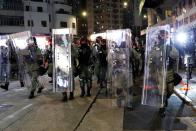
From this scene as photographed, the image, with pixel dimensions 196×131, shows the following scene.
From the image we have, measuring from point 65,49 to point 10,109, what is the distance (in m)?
2.60

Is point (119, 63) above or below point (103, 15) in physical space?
below

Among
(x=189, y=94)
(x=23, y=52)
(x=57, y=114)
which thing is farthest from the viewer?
(x=23, y=52)

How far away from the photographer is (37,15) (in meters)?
65.4

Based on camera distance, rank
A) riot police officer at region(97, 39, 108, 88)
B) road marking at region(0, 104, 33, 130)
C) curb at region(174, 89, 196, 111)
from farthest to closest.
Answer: riot police officer at region(97, 39, 108, 88) → curb at region(174, 89, 196, 111) → road marking at region(0, 104, 33, 130)

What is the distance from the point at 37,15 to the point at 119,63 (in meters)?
56.8

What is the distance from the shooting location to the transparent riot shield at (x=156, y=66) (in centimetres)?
888

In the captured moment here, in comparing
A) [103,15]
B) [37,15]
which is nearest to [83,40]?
[37,15]

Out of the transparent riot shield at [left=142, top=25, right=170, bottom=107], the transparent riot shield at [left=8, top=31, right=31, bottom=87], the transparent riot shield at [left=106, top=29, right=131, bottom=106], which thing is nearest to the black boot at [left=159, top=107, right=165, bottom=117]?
the transparent riot shield at [left=142, top=25, right=170, bottom=107]

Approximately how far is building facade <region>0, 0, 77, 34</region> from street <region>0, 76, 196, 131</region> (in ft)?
144

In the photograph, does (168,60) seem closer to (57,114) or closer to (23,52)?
(57,114)

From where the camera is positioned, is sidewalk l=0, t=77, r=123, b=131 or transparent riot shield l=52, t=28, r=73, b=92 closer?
sidewalk l=0, t=77, r=123, b=131

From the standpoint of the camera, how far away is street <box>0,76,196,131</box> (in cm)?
788

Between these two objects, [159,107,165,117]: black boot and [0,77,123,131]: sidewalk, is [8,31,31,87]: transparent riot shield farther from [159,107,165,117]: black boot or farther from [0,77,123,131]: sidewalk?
[159,107,165,117]: black boot

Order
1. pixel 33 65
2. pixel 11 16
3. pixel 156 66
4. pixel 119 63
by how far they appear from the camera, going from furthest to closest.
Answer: pixel 11 16 → pixel 33 65 → pixel 119 63 → pixel 156 66
